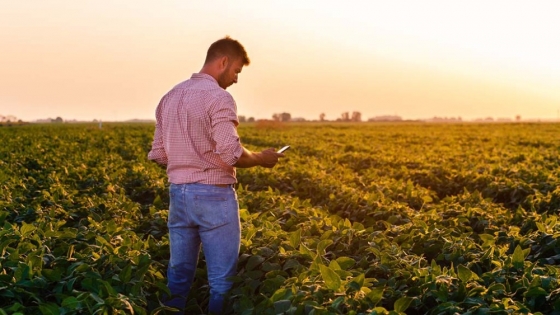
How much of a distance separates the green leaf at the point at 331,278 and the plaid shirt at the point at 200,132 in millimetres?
1026

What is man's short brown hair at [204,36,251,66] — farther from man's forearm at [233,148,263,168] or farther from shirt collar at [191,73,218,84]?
man's forearm at [233,148,263,168]

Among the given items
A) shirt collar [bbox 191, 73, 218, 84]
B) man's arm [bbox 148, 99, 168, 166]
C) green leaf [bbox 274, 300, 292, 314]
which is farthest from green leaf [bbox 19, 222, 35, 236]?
green leaf [bbox 274, 300, 292, 314]

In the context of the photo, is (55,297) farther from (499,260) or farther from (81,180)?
(81,180)

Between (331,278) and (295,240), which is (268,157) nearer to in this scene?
(295,240)

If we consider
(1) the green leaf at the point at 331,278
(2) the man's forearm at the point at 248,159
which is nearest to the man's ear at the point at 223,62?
(2) the man's forearm at the point at 248,159

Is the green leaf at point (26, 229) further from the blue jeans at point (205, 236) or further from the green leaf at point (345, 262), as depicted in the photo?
the green leaf at point (345, 262)

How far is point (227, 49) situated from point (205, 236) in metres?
1.42

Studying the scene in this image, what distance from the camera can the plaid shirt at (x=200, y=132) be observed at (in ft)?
14.7

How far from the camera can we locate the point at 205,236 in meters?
4.76

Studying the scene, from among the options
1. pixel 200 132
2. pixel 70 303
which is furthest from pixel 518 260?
pixel 70 303

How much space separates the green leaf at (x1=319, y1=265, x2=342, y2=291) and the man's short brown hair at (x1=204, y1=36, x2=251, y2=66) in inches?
67.6

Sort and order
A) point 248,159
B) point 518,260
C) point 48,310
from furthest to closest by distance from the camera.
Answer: point 518,260 < point 248,159 < point 48,310

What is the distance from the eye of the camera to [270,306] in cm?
421

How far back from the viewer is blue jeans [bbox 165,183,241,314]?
467 cm
